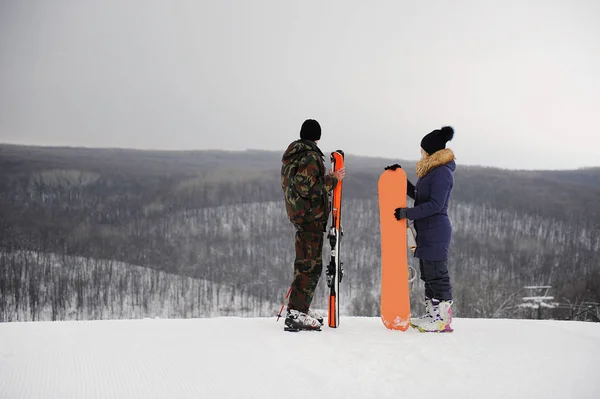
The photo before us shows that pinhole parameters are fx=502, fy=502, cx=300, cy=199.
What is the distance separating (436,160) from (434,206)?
1.54 feet

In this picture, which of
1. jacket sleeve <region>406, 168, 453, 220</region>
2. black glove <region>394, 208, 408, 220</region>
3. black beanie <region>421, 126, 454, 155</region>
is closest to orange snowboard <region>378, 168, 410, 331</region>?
black glove <region>394, 208, 408, 220</region>

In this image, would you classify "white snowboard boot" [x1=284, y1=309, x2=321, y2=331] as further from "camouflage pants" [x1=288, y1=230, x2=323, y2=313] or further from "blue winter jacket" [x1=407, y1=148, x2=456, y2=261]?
"blue winter jacket" [x1=407, y1=148, x2=456, y2=261]

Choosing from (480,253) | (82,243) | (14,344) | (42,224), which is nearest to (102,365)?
(14,344)

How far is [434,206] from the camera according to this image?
4.96 metres

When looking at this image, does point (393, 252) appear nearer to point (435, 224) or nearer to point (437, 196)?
point (435, 224)

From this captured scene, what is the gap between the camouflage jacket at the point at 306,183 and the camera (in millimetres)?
4867

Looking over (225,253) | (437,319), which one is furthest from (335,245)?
(225,253)

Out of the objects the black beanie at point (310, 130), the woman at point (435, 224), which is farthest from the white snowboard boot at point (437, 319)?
the black beanie at point (310, 130)

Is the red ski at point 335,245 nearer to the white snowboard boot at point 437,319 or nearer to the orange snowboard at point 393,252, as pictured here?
the orange snowboard at point 393,252

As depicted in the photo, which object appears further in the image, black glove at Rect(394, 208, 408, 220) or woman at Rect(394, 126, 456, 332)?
black glove at Rect(394, 208, 408, 220)

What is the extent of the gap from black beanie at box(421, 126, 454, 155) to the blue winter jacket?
0.08m

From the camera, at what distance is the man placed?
489 centimetres

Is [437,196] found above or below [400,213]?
above

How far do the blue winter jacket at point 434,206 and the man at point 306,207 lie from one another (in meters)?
0.89
